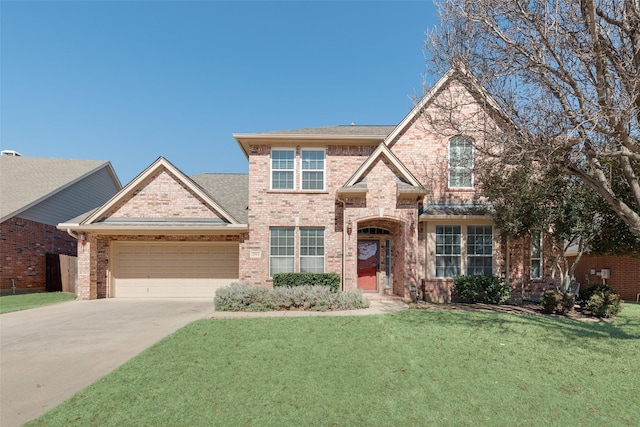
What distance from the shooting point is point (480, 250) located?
13.3m

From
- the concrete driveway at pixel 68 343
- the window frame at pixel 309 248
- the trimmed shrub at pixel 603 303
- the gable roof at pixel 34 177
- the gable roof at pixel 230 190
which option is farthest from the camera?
the gable roof at pixel 34 177

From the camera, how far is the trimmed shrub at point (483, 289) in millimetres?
12445

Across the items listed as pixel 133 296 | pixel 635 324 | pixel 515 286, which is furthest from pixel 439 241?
pixel 133 296

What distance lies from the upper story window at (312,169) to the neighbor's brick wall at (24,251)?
15.0 meters

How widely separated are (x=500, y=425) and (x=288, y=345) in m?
4.00

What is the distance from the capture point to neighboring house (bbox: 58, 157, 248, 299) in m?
13.8

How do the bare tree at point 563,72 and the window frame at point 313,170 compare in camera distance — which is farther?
the window frame at point 313,170

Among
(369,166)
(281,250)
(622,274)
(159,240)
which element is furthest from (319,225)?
(622,274)

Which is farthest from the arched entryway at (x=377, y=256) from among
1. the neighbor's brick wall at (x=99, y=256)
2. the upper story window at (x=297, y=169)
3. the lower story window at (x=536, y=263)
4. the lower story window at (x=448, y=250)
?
the neighbor's brick wall at (x=99, y=256)

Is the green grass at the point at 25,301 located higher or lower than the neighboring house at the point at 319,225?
lower

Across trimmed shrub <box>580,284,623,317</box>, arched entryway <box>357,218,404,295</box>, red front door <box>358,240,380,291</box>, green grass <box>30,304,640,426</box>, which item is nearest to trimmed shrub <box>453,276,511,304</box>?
trimmed shrub <box>580,284,623,317</box>

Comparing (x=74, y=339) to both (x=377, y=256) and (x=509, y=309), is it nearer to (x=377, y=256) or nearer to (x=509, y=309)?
(x=377, y=256)

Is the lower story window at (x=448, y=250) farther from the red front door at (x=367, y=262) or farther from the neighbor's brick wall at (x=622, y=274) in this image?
the neighbor's brick wall at (x=622, y=274)

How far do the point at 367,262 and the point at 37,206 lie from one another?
17760mm
